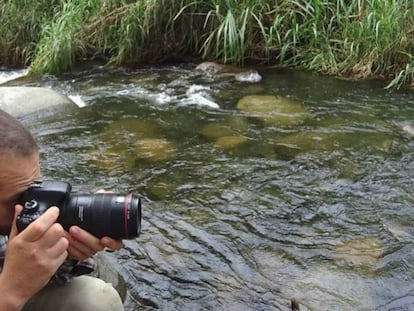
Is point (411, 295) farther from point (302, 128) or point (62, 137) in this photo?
point (62, 137)

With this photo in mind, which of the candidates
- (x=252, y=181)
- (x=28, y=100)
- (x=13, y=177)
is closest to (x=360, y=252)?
(x=252, y=181)

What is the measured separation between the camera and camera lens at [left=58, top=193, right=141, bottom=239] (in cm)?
145

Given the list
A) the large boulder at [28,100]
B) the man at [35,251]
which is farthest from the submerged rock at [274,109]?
the man at [35,251]

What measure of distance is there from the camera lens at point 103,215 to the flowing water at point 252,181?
111cm

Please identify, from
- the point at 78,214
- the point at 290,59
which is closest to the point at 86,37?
the point at 290,59

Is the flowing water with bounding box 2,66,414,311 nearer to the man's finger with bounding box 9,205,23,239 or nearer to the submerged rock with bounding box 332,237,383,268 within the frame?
the submerged rock with bounding box 332,237,383,268

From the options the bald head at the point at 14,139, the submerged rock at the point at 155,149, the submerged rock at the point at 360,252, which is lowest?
the submerged rock at the point at 155,149

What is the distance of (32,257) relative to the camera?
134 cm

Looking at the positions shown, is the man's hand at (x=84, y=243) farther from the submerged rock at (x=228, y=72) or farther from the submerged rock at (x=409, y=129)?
the submerged rock at (x=228, y=72)

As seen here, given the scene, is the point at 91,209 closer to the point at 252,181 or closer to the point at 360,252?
the point at 360,252

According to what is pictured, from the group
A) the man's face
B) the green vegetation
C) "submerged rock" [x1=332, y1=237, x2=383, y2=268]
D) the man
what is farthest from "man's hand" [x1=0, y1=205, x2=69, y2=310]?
the green vegetation

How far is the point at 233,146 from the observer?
4102mm

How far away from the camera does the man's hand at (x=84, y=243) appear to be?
1451 millimetres

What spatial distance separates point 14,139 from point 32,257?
288mm
